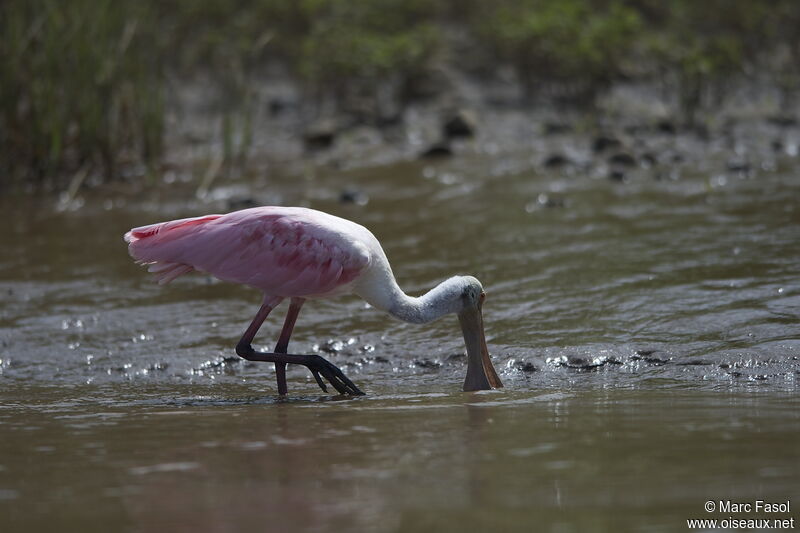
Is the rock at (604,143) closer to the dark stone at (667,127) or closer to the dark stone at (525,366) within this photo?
the dark stone at (667,127)

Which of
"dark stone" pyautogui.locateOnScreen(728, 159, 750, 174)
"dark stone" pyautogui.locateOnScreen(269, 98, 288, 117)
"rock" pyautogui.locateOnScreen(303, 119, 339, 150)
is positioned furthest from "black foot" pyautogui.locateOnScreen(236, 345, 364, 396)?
"dark stone" pyautogui.locateOnScreen(269, 98, 288, 117)

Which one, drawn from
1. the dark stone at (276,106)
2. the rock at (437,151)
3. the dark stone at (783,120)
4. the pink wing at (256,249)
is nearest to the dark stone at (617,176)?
the rock at (437,151)

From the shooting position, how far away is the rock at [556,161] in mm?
13406

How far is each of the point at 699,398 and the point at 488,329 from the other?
7.02 feet

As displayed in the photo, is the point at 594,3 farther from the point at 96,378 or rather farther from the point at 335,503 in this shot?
the point at 335,503

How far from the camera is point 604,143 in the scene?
14.0 m

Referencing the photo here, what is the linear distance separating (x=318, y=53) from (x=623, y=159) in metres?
5.54

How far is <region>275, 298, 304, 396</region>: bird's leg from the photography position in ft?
21.4

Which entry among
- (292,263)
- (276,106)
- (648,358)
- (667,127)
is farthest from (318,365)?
(276,106)

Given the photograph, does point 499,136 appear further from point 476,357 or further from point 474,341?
point 476,357

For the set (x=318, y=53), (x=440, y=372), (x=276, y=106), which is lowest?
(x=440, y=372)

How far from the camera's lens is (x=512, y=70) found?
19891 millimetres

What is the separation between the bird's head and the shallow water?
0.65 ft

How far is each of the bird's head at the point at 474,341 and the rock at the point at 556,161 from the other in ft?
22.3
